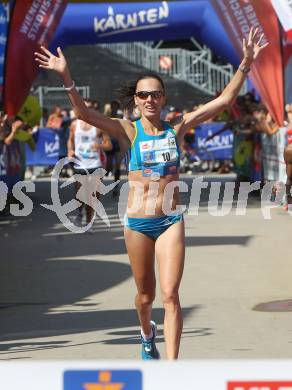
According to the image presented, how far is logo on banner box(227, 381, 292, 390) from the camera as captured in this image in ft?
13.2

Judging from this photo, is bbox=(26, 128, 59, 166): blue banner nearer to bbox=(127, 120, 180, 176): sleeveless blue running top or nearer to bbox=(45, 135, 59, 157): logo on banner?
bbox=(45, 135, 59, 157): logo on banner

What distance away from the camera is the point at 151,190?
764cm

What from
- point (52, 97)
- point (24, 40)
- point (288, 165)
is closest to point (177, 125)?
point (288, 165)

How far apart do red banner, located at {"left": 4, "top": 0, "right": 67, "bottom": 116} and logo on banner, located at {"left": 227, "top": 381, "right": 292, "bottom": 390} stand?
57.0ft

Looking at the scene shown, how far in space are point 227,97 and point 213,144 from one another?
25.2 meters

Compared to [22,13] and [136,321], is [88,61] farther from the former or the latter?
[136,321]

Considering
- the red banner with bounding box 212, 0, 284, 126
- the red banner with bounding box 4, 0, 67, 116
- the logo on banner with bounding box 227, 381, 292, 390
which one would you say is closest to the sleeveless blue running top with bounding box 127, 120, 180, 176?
the logo on banner with bounding box 227, 381, 292, 390

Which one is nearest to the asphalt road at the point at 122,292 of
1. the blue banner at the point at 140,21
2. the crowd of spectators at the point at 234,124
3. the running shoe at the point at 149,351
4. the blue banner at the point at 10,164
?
the running shoe at the point at 149,351

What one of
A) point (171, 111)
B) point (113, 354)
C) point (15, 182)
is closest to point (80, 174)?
point (15, 182)

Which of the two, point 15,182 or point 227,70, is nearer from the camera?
point 15,182

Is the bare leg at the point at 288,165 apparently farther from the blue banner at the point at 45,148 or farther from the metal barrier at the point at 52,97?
the metal barrier at the point at 52,97

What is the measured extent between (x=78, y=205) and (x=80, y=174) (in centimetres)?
149

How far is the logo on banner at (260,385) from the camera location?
158 inches

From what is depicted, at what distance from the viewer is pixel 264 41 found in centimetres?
2133
